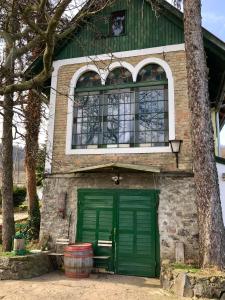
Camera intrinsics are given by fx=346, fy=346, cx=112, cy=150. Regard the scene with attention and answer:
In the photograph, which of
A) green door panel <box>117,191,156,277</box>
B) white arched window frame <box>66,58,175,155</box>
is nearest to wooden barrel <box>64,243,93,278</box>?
green door panel <box>117,191,156,277</box>

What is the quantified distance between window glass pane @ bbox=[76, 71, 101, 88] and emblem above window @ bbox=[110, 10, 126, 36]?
136 cm

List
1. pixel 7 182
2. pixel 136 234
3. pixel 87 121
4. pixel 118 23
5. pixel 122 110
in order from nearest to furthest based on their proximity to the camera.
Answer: pixel 136 234, pixel 122 110, pixel 87 121, pixel 118 23, pixel 7 182

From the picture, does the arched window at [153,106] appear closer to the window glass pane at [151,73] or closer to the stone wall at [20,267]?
the window glass pane at [151,73]

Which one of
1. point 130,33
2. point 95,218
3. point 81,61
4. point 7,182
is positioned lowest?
point 95,218

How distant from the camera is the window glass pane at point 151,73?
975 cm

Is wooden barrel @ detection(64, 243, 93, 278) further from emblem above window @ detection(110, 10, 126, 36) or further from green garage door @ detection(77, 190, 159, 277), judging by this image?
emblem above window @ detection(110, 10, 126, 36)

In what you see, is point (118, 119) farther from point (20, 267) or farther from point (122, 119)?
point (20, 267)

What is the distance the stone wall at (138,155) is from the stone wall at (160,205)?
358 millimetres

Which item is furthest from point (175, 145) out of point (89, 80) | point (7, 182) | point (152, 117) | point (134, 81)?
point (7, 182)

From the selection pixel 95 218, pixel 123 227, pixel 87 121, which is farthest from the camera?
pixel 87 121

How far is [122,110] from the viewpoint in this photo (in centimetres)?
1000

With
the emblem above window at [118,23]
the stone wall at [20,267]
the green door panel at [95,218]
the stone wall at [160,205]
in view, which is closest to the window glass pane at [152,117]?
the stone wall at [160,205]

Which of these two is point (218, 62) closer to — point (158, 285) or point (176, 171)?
point (176, 171)

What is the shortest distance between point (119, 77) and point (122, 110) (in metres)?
1.02
